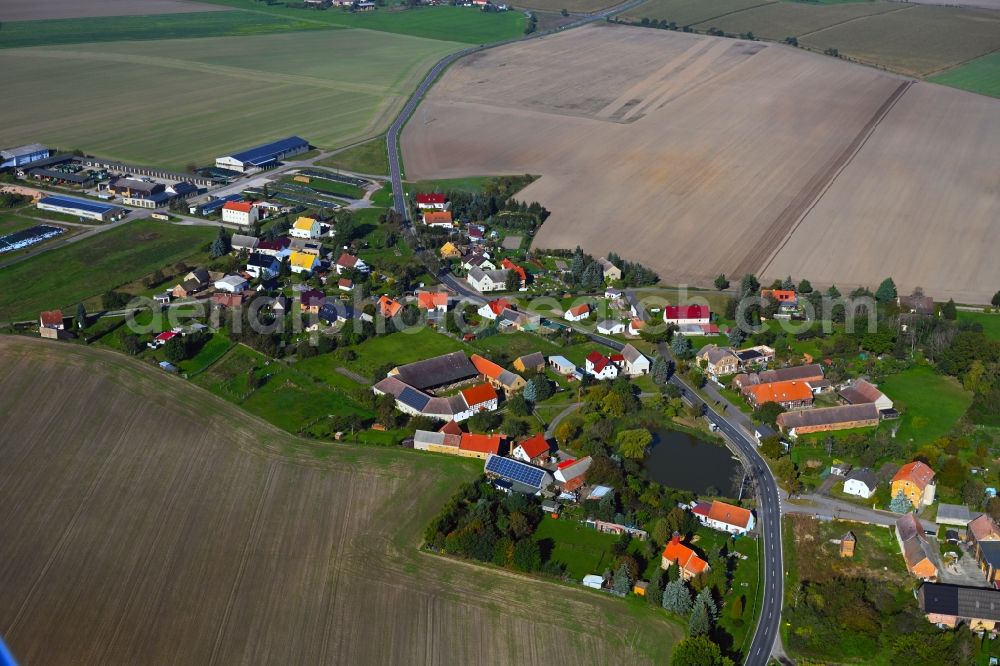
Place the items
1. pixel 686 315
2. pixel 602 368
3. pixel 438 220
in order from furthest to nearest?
1. pixel 438 220
2. pixel 686 315
3. pixel 602 368

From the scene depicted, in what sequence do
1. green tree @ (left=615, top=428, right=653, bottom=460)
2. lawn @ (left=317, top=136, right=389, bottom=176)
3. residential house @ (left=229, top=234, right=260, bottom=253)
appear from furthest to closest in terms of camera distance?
lawn @ (left=317, top=136, right=389, bottom=176) < residential house @ (left=229, top=234, right=260, bottom=253) < green tree @ (left=615, top=428, right=653, bottom=460)

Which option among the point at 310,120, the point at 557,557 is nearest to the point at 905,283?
the point at 557,557

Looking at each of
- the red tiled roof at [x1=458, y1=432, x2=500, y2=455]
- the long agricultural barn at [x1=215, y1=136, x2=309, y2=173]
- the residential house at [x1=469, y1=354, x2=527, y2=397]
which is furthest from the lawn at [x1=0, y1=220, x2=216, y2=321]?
the red tiled roof at [x1=458, y1=432, x2=500, y2=455]

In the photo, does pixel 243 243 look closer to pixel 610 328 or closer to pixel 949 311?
pixel 610 328

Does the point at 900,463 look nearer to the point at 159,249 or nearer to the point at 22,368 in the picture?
the point at 22,368

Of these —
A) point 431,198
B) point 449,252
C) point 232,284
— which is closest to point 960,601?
point 449,252

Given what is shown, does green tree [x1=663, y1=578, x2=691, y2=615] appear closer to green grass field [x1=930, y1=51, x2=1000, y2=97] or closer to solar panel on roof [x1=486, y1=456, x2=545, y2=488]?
solar panel on roof [x1=486, y1=456, x2=545, y2=488]

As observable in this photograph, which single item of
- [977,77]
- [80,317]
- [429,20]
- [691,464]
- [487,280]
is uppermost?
[977,77]
